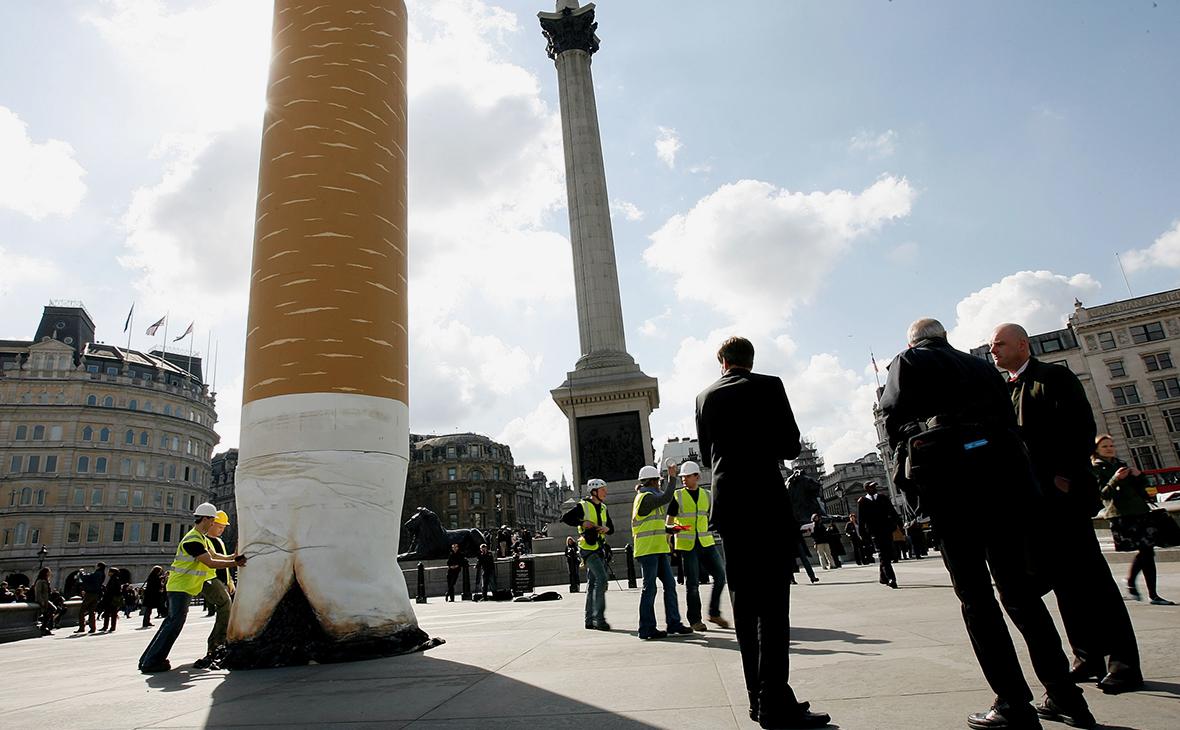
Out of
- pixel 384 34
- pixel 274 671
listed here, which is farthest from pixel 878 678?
pixel 384 34

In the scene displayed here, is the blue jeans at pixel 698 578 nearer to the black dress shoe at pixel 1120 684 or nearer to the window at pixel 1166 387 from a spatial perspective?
the black dress shoe at pixel 1120 684

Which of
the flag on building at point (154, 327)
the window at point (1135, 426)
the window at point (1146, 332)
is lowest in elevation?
the window at point (1135, 426)

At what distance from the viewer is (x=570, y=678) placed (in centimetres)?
501

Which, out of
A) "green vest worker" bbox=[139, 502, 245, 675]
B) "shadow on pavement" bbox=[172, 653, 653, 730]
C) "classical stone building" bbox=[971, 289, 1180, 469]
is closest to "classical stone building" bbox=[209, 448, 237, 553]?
"classical stone building" bbox=[971, 289, 1180, 469]

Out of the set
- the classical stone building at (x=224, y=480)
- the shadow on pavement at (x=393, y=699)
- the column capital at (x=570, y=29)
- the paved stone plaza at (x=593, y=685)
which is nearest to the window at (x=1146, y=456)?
the column capital at (x=570, y=29)

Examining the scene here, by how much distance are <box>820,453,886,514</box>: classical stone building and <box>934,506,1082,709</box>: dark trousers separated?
439 ft

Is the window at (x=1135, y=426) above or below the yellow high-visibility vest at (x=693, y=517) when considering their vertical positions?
above

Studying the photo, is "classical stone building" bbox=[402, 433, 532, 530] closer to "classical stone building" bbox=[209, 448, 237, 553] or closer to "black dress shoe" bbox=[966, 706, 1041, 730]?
"classical stone building" bbox=[209, 448, 237, 553]

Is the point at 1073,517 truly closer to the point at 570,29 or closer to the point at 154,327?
the point at 570,29

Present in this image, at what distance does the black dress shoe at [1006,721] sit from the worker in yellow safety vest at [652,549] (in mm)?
4348

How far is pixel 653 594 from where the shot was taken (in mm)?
7402

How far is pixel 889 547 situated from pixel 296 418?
1027 centimetres

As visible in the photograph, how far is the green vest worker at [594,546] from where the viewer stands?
8570 mm

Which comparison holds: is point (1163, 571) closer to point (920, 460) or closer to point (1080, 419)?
point (1080, 419)
